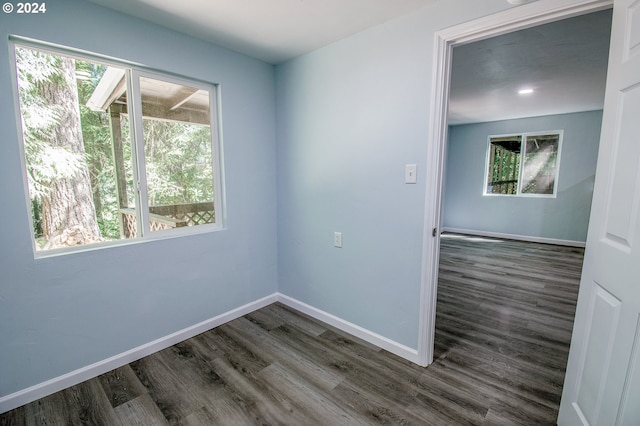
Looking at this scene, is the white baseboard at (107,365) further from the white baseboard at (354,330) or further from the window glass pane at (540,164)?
the window glass pane at (540,164)

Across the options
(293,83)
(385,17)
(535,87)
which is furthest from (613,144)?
(535,87)

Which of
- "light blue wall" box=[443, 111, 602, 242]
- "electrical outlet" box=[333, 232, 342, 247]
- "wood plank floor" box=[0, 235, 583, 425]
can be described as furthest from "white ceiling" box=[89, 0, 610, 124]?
"wood plank floor" box=[0, 235, 583, 425]

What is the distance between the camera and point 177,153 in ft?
7.69

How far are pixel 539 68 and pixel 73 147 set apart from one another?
4194 millimetres

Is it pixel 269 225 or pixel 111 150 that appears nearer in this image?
pixel 111 150

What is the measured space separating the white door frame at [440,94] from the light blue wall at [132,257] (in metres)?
1.58

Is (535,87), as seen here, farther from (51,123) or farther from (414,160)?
(51,123)

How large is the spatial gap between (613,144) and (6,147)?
2.98m

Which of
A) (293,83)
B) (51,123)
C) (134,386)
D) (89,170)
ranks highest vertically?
(293,83)

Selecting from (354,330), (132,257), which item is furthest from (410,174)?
(132,257)

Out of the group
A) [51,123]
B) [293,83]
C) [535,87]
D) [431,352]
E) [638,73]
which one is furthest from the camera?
[535,87]

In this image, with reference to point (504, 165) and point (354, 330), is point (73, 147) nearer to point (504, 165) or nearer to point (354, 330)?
point (354, 330)

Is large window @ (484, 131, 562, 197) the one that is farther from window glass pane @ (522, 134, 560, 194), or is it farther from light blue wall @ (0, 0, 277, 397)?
light blue wall @ (0, 0, 277, 397)

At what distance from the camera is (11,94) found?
1570 mm
